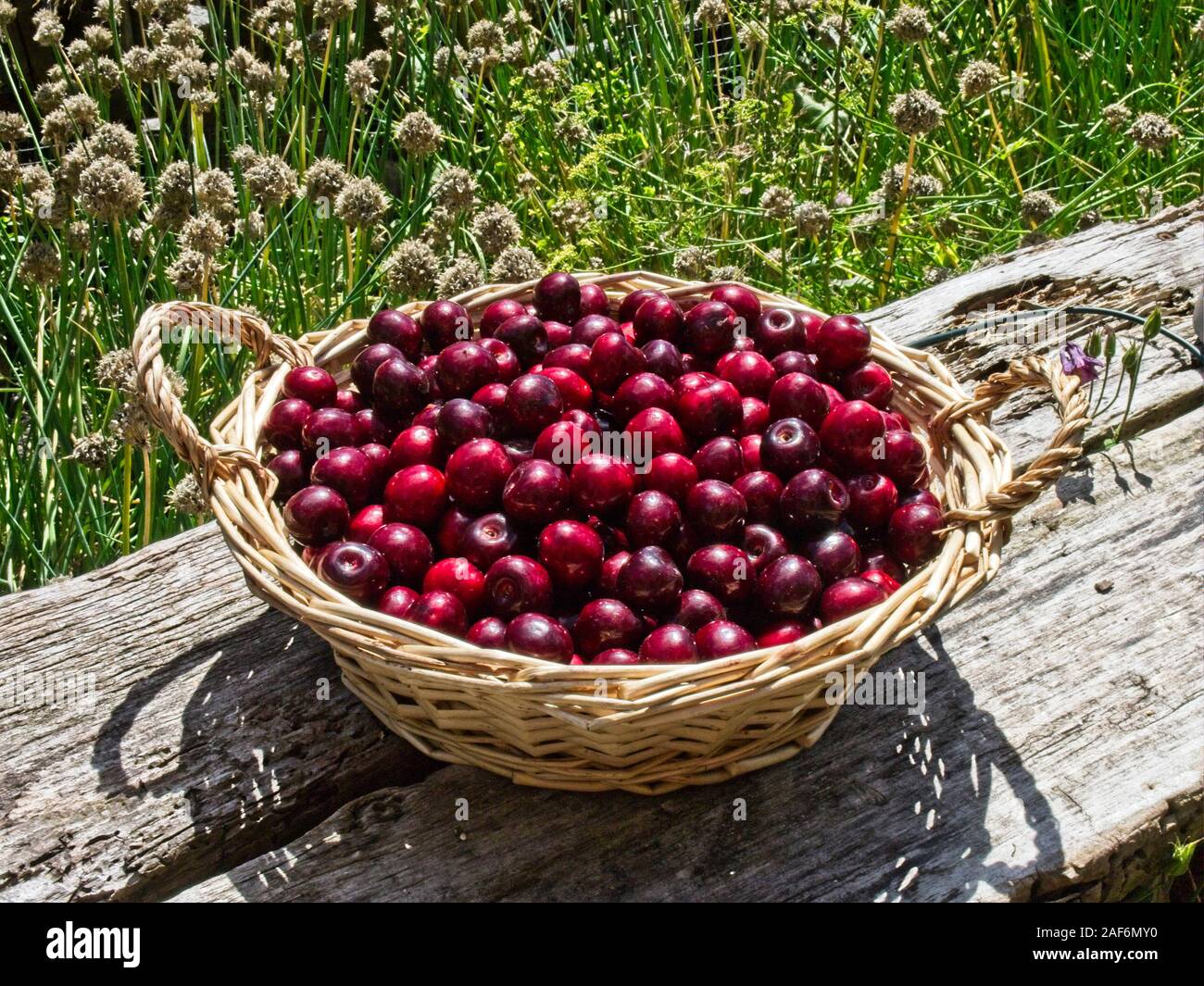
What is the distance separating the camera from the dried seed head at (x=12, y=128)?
228 cm

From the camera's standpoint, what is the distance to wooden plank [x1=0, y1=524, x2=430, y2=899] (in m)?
1.35

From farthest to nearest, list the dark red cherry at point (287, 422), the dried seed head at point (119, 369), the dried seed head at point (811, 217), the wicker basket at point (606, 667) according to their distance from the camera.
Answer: the dried seed head at point (811, 217)
the dried seed head at point (119, 369)
the dark red cherry at point (287, 422)
the wicker basket at point (606, 667)

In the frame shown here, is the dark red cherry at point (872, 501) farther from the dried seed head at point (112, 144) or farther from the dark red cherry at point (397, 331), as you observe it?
the dried seed head at point (112, 144)

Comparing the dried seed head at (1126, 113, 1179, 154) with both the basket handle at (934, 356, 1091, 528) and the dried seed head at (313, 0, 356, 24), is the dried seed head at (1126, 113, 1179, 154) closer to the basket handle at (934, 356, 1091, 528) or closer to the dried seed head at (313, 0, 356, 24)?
the basket handle at (934, 356, 1091, 528)

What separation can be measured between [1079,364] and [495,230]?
1.14 meters

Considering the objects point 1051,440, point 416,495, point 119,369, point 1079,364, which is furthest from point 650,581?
point 119,369

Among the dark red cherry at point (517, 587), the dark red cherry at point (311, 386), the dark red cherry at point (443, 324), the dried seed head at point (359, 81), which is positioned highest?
the dried seed head at point (359, 81)

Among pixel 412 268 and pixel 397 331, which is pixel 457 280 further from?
pixel 397 331

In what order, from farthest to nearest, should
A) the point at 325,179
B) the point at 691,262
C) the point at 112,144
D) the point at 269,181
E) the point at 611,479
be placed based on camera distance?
1. the point at 691,262
2. the point at 325,179
3. the point at 269,181
4. the point at 112,144
5. the point at 611,479

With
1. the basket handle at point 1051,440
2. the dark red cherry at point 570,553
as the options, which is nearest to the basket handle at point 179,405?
the dark red cherry at point 570,553

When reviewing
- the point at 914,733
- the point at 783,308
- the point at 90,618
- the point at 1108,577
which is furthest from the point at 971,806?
the point at 90,618

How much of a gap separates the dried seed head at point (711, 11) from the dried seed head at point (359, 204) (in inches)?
43.5

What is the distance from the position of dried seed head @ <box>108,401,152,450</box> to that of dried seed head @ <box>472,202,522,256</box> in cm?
82

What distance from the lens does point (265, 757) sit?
143 cm
